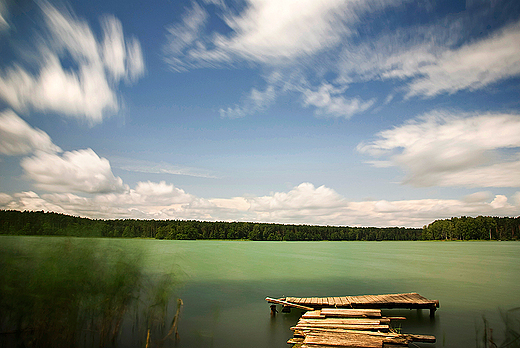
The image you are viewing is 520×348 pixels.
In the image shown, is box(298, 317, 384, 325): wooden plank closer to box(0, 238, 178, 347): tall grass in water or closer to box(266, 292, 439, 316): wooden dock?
box(266, 292, 439, 316): wooden dock

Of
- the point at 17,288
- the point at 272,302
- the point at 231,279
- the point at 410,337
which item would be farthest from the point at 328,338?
the point at 231,279

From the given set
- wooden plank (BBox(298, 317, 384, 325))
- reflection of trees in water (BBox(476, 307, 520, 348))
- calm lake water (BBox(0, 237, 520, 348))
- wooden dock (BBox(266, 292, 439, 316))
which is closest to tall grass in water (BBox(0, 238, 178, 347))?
calm lake water (BBox(0, 237, 520, 348))

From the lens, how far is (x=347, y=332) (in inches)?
388

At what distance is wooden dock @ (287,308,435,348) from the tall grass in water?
4743 mm

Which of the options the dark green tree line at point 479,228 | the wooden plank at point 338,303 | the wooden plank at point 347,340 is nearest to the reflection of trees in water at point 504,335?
the wooden plank at point 347,340

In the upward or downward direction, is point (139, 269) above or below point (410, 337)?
above

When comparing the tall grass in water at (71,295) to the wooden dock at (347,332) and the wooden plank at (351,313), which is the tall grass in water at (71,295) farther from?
the wooden plank at (351,313)

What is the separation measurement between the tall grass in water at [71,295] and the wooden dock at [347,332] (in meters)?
4.74

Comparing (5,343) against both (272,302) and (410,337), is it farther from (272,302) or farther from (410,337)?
(410,337)

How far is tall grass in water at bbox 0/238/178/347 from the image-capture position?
8.81 metres

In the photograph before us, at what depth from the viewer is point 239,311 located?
15.7m

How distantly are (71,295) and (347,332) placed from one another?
27.5 feet

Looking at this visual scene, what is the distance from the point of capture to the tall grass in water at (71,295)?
8812mm

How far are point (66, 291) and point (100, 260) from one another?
1.42 m
